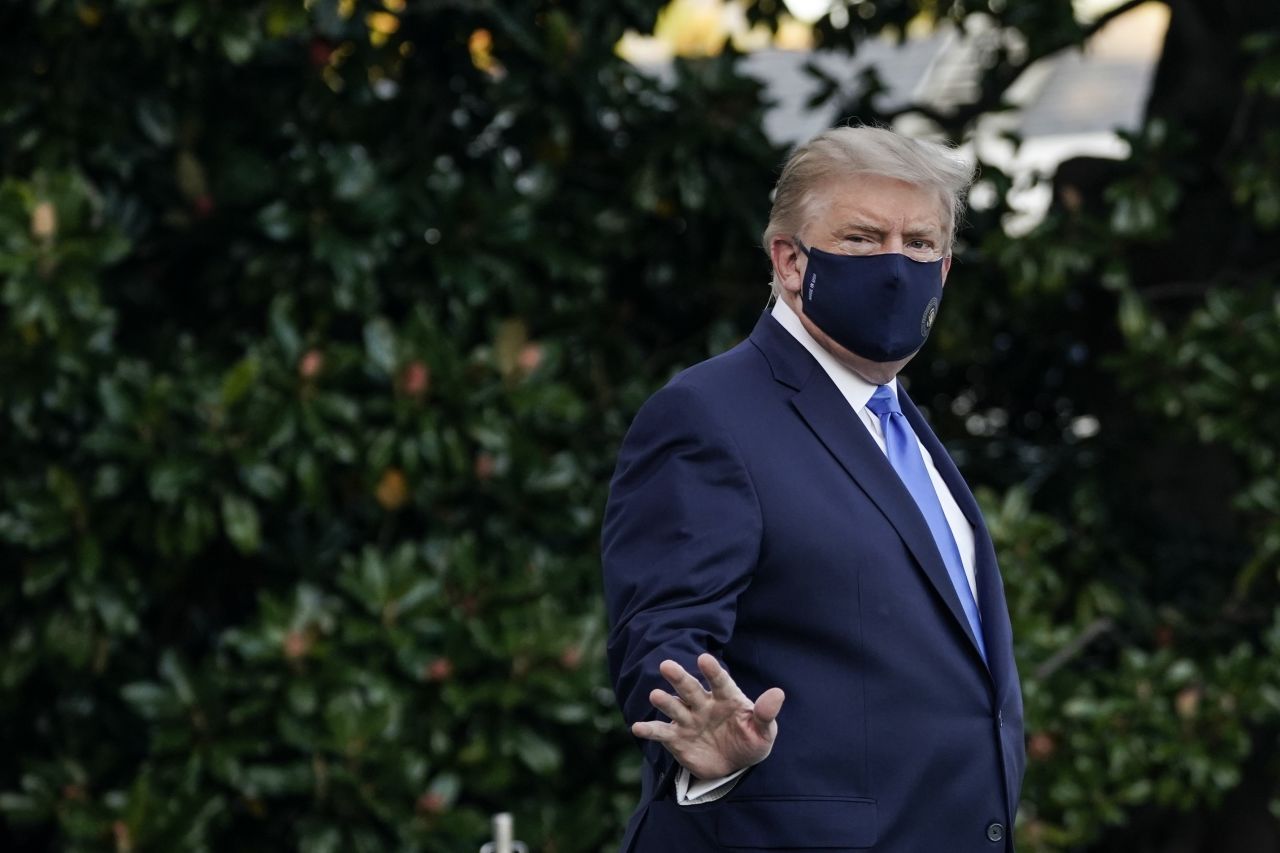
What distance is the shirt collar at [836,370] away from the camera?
2410 mm

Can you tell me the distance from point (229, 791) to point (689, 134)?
80.5 inches

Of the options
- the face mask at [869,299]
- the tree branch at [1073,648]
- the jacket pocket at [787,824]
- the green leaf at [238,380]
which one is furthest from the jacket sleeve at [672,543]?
the tree branch at [1073,648]

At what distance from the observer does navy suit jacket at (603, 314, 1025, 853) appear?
7.13ft

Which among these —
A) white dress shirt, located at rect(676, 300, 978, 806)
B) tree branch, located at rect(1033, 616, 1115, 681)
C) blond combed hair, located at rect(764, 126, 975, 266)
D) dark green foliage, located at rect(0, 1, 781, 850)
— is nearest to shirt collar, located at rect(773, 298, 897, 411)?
white dress shirt, located at rect(676, 300, 978, 806)

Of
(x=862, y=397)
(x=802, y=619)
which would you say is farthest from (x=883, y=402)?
(x=802, y=619)

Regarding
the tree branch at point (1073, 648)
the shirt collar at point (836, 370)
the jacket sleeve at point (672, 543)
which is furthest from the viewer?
the tree branch at point (1073, 648)

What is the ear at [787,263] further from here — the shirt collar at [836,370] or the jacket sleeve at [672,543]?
the jacket sleeve at [672,543]

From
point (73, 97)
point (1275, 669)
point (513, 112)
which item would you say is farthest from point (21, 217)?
point (1275, 669)

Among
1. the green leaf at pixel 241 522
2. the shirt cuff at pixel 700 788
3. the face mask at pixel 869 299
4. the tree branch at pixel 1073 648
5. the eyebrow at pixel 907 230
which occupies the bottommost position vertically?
the tree branch at pixel 1073 648

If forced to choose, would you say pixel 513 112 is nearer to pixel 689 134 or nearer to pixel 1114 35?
pixel 689 134

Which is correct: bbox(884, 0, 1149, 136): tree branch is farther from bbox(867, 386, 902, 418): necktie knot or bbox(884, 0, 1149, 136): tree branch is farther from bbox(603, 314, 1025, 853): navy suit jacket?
bbox(603, 314, 1025, 853): navy suit jacket

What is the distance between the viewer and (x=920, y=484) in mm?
2447

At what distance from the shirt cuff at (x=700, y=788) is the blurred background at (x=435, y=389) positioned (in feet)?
7.40

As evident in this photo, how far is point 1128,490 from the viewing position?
5754mm
